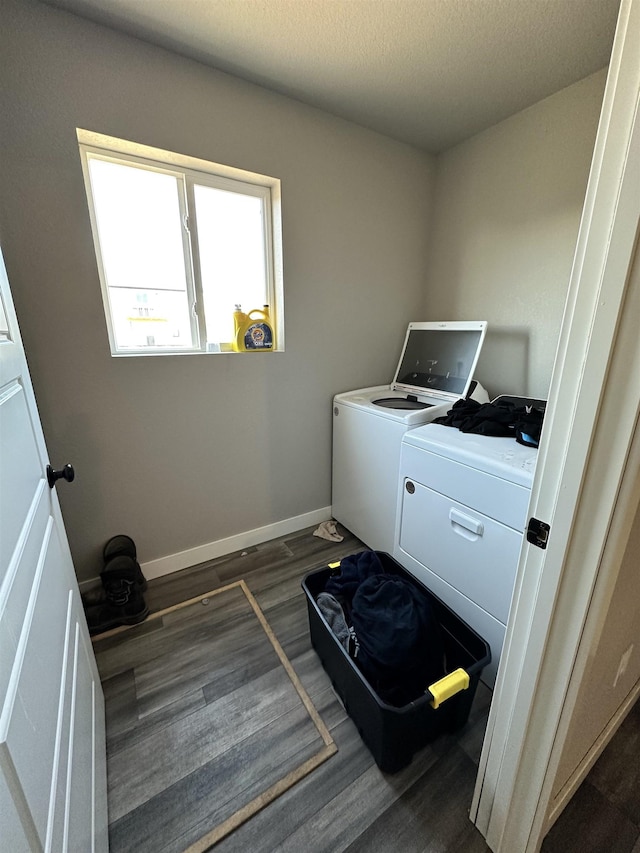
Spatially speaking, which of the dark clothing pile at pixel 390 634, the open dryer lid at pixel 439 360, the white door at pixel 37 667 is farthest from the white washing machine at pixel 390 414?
the white door at pixel 37 667

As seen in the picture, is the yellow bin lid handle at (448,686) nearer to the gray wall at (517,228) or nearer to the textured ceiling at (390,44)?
the gray wall at (517,228)

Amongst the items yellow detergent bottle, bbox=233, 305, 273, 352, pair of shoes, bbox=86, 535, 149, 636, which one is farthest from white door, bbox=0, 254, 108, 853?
yellow detergent bottle, bbox=233, 305, 273, 352

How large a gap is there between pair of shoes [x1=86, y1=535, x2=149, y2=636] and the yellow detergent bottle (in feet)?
3.98

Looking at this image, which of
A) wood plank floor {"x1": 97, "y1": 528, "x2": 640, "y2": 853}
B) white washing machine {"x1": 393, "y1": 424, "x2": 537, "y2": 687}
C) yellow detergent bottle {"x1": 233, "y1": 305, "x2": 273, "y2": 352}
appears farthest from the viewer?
yellow detergent bottle {"x1": 233, "y1": 305, "x2": 273, "y2": 352}

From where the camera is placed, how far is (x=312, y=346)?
6.64 feet

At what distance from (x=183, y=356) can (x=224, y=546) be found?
1.10 metres

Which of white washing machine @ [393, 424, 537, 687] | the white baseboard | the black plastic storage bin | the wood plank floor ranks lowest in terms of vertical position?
the wood plank floor

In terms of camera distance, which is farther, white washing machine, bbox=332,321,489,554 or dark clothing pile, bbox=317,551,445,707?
white washing machine, bbox=332,321,489,554

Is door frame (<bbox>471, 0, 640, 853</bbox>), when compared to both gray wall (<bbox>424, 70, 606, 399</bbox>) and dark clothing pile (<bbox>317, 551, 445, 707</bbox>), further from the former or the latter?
gray wall (<bbox>424, 70, 606, 399</bbox>)

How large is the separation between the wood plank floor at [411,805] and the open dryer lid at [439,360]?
1407mm

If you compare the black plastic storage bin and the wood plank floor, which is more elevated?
the black plastic storage bin

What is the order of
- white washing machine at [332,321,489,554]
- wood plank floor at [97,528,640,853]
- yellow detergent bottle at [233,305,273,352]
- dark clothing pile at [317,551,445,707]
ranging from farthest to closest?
1. yellow detergent bottle at [233,305,273,352]
2. white washing machine at [332,321,489,554]
3. dark clothing pile at [317,551,445,707]
4. wood plank floor at [97,528,640,853]

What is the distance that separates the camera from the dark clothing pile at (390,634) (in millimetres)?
1051

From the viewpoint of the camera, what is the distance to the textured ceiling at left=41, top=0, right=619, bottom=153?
1216 millimetres
